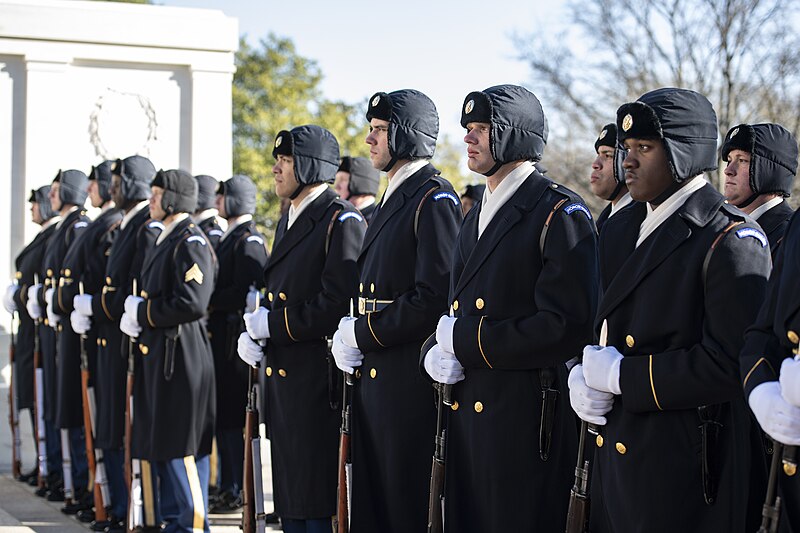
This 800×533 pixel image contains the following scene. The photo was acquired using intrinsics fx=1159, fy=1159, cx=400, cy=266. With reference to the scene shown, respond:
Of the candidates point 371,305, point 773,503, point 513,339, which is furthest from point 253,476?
point 773,503

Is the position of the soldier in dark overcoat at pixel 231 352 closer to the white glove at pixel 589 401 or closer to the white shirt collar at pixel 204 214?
the white shirt collar at pixel 204 214

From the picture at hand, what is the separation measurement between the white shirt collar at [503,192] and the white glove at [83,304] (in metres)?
4.08

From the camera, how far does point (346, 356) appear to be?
17.9ft

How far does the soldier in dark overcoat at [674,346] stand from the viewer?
3.64m

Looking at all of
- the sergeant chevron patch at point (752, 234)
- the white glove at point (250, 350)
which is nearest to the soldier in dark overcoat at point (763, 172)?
the sergeant chevron patch at point (752, 234)

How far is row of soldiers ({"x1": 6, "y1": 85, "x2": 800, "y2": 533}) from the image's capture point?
3.70 metres

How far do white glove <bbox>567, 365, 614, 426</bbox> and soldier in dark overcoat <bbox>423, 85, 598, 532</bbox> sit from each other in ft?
1.18

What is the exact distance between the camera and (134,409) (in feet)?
23.9

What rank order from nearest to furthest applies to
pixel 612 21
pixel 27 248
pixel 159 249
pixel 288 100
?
1. pixel 159 249
2. pixel 27 248
3. pixel 612 21
4. pixel 288 100

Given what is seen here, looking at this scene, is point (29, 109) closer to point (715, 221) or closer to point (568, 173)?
point (715, 221)

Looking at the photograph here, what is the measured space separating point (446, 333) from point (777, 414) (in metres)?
1.63

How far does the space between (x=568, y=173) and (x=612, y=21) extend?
12.9ft

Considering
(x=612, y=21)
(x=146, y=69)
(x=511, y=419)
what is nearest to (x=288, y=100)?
(x=612, y=21)

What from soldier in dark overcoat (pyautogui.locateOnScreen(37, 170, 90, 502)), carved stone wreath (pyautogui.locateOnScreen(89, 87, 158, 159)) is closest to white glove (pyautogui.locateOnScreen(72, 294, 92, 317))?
soldier in dark overcoat (pyautogui.locateOnScreen(37, 170, 90, 502))
